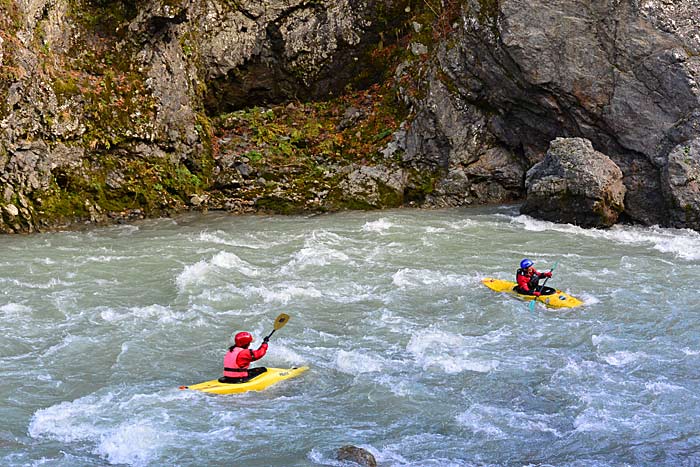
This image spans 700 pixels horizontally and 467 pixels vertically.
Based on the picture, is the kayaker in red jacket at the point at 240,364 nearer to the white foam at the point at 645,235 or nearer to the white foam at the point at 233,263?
the white foam at the point at 233,263

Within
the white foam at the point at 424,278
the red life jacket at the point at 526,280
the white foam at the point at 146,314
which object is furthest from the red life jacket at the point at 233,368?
the red life jacket at the point at 526,280

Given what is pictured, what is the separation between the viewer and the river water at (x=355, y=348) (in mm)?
8211

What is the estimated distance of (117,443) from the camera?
8.09 m

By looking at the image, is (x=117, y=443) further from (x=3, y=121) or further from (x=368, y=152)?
(x=368, y=152)

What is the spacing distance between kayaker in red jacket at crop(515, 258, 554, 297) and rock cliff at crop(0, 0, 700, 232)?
5.17 meters

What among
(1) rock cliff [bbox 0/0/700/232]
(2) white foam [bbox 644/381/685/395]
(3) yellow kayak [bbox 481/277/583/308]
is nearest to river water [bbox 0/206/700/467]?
(2) white foam [bbox 644/381/685/395]

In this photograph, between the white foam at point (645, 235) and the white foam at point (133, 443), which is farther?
the white foam at point (645, 235)

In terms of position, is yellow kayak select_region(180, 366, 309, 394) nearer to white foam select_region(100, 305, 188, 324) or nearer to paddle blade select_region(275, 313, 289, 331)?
paddle blade select_region(275, 313, 289, 331)

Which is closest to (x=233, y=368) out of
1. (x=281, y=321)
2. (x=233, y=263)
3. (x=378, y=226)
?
(x=281, y=321)

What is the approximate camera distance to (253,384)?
956 centimetres

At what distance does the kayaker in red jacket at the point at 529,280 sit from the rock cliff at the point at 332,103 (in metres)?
5.17

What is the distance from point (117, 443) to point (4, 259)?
8.23 metres

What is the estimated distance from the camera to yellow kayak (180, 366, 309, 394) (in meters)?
9.41

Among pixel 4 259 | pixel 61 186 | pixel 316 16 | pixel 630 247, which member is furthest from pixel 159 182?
pixel 630 247
